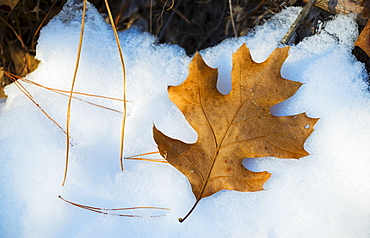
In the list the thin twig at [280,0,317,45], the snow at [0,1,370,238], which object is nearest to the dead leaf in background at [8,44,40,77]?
the snow at [0,1,370,238]

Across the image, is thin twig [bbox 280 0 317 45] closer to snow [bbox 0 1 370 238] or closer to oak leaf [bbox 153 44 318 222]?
snow [bbox 0 1 370 238]

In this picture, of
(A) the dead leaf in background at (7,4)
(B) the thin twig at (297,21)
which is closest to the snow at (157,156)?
(B) the thin twig at (297,21)

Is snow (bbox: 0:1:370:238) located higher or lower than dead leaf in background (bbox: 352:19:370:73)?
lower

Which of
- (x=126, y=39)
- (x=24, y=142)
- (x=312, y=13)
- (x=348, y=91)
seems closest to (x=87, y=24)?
(x=126, y=39)

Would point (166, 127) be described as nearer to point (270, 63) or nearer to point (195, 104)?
point (195, 104)

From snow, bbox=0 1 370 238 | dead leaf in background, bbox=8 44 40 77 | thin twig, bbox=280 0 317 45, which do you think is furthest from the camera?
dead leaf in background, bbox=8 44 40 77

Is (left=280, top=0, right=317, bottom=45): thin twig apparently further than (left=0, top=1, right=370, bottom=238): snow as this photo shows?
Yes
